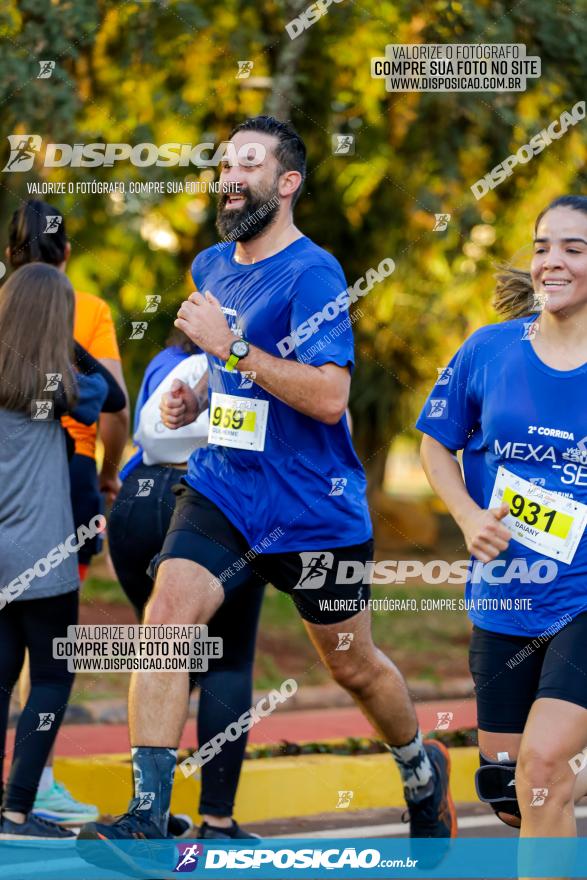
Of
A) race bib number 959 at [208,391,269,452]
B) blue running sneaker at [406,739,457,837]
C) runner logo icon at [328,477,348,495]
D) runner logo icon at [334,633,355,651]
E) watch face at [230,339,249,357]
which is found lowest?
blue running sneaker at [406,739,457,837]

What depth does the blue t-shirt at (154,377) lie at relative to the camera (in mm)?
5453

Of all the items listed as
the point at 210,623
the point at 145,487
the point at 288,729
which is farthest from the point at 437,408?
the point at 288,729

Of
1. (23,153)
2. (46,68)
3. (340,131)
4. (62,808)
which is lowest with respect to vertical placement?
(62,808)

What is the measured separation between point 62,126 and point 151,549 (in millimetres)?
3462

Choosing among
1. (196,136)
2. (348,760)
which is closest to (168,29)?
(196,136)

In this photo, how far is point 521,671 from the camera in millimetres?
4086

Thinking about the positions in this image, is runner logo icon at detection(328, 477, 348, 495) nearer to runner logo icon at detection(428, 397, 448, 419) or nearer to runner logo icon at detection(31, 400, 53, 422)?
runner logo icon at detection(428, 397, 448, 419)

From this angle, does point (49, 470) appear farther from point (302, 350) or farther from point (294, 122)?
point (294, 122)

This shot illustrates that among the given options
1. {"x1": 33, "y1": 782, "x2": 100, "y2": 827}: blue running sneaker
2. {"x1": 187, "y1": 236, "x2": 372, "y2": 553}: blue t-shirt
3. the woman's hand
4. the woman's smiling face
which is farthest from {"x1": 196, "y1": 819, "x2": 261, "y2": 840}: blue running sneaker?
the woman's smiling face

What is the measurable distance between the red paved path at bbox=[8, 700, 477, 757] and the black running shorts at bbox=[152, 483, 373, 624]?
84.3 inches

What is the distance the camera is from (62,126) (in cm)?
803

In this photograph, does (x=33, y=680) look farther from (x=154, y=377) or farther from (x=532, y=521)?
(x=532, y=521)

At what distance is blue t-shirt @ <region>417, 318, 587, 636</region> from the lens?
400cm

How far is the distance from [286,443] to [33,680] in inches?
54.1
